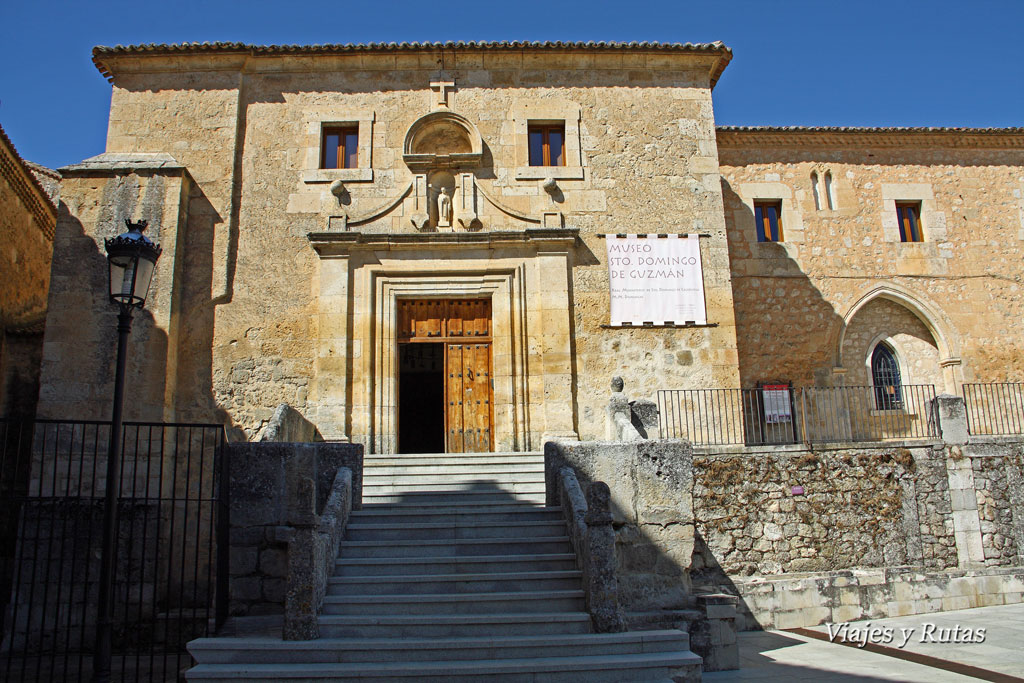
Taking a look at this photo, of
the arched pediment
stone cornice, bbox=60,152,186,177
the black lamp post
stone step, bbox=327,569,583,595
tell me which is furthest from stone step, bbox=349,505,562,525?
stone cornice, bbox=60,152,186,177

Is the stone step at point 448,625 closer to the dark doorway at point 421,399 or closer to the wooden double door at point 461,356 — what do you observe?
the wooden double door at point 461,356

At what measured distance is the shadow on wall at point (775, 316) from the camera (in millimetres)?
14625

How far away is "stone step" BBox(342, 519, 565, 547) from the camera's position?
7758mm

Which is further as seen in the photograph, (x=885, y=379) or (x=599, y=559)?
(x=885, y=379)

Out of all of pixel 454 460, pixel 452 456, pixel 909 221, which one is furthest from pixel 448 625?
pixel 909 221

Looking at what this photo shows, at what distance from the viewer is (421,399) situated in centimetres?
1783

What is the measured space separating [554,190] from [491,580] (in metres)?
7.64

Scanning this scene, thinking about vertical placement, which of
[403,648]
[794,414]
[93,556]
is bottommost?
[403,648]

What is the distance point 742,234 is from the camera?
49.6ft

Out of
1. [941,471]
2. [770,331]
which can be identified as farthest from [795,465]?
[770,331]

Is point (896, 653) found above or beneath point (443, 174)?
beneath

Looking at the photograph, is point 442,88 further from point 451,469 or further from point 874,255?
point 874,255

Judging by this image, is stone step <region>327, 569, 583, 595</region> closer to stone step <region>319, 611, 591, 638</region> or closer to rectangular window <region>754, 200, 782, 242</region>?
stone step <region>319, 611, 591, 638</region>

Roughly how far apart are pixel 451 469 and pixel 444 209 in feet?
16.2
